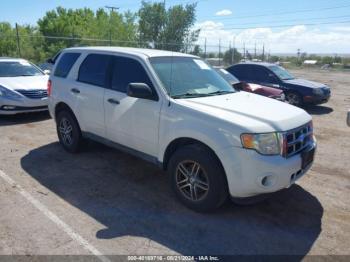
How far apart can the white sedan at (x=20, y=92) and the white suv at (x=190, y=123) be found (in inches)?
122

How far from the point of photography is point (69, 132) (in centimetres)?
623

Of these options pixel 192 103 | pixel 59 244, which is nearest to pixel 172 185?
pixel 192 103

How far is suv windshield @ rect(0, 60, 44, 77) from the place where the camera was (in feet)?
31.4

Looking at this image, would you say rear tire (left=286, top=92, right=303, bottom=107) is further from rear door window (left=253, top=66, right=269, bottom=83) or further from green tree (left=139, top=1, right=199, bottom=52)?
green tree (left=139, top=1, right=199, bottom=52)

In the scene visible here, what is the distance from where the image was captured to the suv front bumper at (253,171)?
3.68 meters

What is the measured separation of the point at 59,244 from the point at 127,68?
258 centimetres

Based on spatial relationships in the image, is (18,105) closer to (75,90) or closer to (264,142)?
(75,90)

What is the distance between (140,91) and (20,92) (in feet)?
17.6

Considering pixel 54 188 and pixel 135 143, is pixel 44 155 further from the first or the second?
pixel 135 143

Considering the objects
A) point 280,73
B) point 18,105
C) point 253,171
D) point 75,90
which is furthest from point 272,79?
point 253,171

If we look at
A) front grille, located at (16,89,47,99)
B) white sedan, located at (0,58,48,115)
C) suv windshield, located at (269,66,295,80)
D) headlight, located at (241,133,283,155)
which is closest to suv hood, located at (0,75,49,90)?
white sedan, located at (0,58,48,115)

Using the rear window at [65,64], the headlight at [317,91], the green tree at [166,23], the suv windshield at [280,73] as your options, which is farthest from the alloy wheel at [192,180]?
the green tree at [166,23]

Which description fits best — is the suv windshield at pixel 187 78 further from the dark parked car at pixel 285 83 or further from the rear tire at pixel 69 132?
the dark parked car at pixel 285 83

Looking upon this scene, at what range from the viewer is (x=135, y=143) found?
489 centimetres
